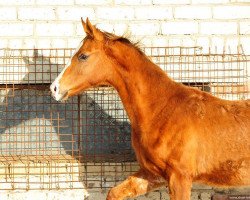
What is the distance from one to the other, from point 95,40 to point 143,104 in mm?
864

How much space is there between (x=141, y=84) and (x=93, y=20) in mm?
1735

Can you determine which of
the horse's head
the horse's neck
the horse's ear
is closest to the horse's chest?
the horse's neck

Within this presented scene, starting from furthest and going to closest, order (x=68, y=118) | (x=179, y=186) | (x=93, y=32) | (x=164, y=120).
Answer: (x=68, y=118), (x=93, y=32), (x=164, y=120), (x=179, y=186)

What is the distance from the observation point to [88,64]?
6.68 metres

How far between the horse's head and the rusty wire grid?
133 cm

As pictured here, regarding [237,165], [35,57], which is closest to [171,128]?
[237,165]

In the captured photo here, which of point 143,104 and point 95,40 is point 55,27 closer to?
point 95,40

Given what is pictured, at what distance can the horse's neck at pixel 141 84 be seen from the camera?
6703mm

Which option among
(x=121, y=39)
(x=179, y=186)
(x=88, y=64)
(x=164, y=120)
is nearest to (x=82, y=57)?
(x=88, y=64)

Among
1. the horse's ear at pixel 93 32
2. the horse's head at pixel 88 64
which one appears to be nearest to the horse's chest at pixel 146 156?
the horse's head at pixel 88 64

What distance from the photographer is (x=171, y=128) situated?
6.49 m

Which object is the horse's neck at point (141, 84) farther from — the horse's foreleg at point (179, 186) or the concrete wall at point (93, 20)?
the concrete wall at point (93, 20)

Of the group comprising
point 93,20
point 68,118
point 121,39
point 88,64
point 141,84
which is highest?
point 93,20

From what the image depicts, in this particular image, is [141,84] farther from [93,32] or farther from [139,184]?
Result: [139,184]
